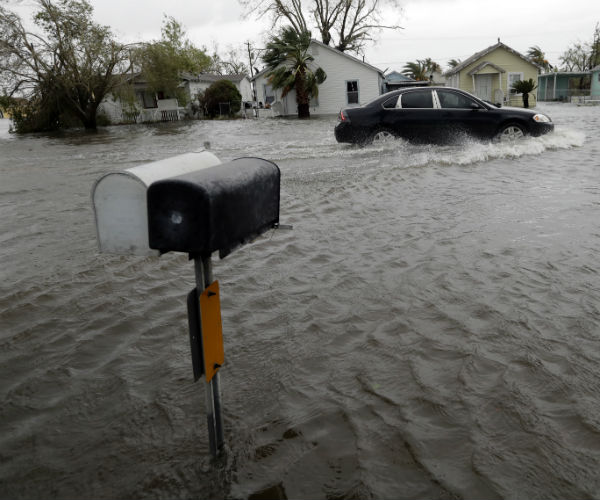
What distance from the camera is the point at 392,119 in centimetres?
1373

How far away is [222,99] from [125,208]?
1804 inches

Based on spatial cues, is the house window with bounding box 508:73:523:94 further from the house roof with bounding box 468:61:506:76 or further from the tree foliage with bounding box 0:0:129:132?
the tree foliage with bounding box 0:0:129:132

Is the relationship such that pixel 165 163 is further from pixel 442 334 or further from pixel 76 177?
pixel 76 177

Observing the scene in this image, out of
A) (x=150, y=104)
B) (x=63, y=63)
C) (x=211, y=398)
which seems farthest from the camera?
(x=150, y=104)

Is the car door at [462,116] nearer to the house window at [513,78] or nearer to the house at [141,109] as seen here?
the house window at [513,78]

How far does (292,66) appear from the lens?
126 ft

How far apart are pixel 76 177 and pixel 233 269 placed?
8276 millimetres

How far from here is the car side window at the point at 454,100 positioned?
1352cm

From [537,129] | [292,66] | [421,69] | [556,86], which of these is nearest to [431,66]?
[421,69]

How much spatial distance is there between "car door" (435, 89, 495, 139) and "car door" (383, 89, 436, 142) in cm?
28

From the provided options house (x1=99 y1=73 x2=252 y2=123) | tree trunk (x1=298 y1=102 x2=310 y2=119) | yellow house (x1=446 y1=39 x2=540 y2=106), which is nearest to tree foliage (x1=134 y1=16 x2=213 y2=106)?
house (x1=99 y1=73 x2=252 y2=123)

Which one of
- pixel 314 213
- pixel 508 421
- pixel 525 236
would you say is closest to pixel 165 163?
pixel 508 421

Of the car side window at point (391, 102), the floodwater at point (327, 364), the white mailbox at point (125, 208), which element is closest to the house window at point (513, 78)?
the car side window at point (391, 102)

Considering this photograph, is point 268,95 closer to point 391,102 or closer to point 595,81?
point 595,81
